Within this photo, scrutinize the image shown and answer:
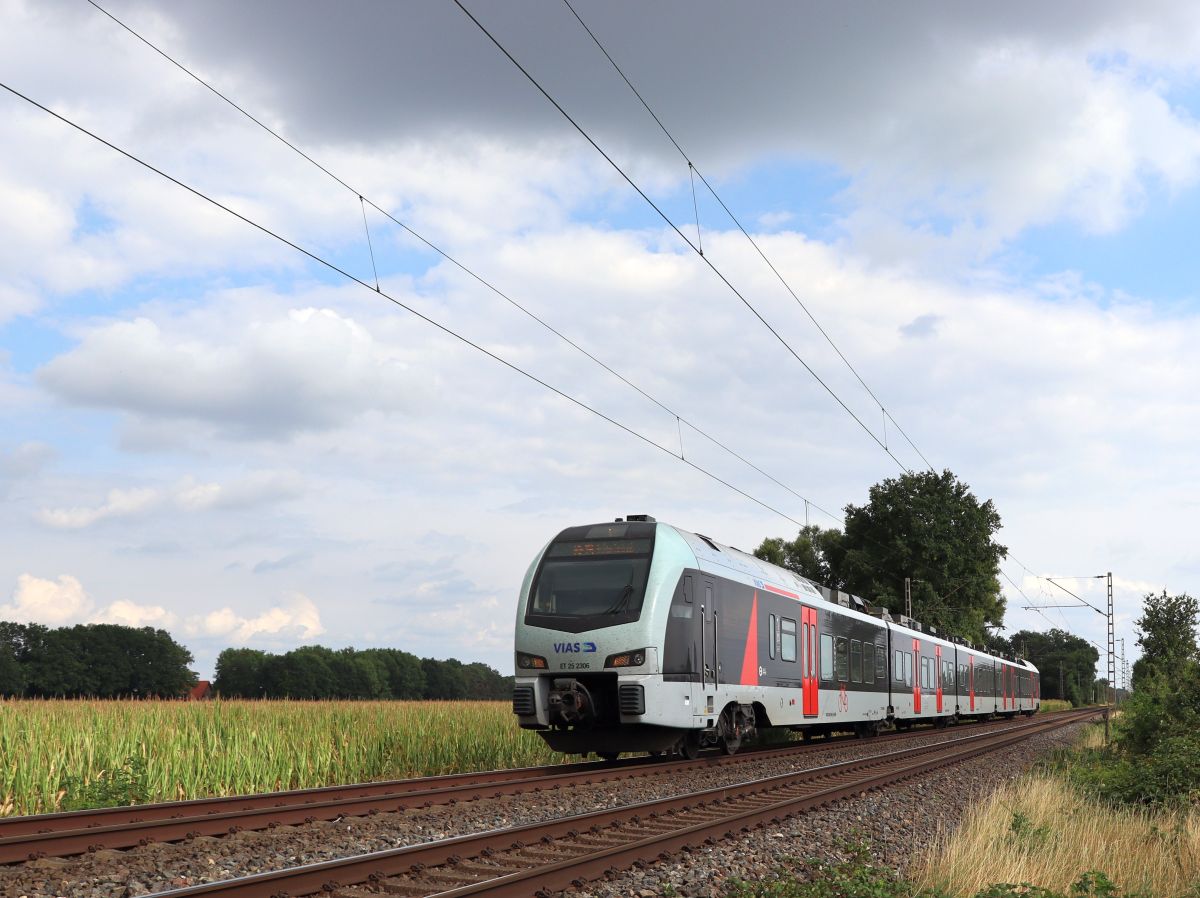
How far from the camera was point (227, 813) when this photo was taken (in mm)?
9859

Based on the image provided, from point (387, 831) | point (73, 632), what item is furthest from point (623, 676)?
point (73, 632)

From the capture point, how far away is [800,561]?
278 feet

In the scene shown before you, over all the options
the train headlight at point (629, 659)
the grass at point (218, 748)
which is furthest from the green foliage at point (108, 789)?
the train headlight at point (629, 659)

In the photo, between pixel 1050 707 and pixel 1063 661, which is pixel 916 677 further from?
pixel 1063 661

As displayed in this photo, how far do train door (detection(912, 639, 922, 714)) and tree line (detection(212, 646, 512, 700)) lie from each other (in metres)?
22.2

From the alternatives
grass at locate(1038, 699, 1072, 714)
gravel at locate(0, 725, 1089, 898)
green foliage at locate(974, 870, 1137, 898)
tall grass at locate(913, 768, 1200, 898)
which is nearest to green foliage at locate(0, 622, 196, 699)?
gravel at locate(0, 725, 1089, 898)

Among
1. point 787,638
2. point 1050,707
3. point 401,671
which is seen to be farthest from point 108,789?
point 1050,707

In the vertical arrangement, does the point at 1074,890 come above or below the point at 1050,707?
above

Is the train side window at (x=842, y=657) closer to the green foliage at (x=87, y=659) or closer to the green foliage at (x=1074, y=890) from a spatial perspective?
the green foliage at (x=1074, y=890)

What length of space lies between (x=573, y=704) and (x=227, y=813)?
7.24 m

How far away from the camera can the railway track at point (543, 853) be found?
7.44 meters

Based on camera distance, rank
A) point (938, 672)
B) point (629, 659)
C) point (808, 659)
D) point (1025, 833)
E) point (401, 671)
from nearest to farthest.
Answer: point (1025, 833) → point (629, 659) → point (808, 659) → point (938, 672) → point (401, 671)

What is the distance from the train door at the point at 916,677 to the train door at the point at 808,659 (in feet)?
40.2

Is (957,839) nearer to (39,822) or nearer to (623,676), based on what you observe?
(623,676)
